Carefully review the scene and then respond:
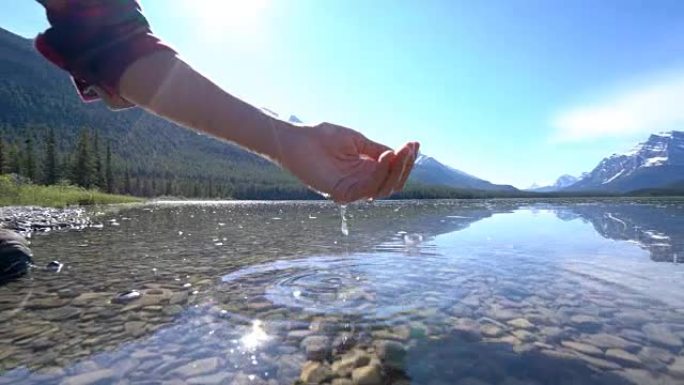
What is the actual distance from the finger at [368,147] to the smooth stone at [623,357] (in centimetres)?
397

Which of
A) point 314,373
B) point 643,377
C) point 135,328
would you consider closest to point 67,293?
point 135,328

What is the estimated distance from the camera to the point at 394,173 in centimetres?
171

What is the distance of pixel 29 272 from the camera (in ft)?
28.7

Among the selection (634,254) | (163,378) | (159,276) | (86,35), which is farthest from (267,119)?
(634,254)

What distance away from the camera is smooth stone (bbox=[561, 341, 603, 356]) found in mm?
4570

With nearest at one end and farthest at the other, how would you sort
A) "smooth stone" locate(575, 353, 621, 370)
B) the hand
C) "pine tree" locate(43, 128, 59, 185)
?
the hand → "smooth stone" locate(575, 353, 621, 370) → "pine tree" locate(43, 128, 59, 185)

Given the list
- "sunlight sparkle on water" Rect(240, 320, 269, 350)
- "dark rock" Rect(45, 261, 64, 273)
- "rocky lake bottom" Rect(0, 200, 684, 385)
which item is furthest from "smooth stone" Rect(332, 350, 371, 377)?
"dark rock" Rect(45, 261, 64, 273)

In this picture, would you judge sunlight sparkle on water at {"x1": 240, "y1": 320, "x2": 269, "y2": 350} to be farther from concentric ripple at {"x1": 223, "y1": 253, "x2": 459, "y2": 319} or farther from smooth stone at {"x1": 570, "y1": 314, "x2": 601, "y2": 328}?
smooth stone at {"x1": 570, "y1": 314, "x2": 601, "y2": 328}

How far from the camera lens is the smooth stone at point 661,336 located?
484 cm

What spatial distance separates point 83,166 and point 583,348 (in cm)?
9709

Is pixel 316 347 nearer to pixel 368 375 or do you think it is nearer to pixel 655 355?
pixel 368 375

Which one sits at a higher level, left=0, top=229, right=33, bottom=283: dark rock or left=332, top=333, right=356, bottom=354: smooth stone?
left=0, top=229, right=33, bottom=283: dark rock

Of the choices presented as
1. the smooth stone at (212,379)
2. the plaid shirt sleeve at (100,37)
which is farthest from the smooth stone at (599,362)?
the plaid shirt sleeve at (100,37)

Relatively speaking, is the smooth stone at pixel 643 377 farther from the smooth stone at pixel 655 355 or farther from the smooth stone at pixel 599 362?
the smooth stone at pixel 655 355
